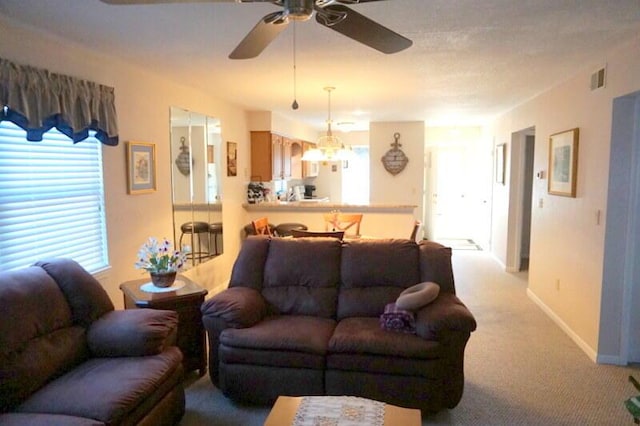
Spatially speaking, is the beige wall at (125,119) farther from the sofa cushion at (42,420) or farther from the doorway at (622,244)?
the doorway at (622,244)

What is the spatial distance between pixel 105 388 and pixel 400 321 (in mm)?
1714

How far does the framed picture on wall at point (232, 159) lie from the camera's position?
223 inches

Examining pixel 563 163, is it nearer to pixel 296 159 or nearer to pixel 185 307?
pixel 185 307

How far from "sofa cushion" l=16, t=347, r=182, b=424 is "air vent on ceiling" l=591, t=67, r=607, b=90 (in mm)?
3831

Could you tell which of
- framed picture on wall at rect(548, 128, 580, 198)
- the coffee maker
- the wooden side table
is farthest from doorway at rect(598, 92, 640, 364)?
the coffee maker

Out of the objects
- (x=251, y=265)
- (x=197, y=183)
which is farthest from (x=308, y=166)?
(x=251, y=265)

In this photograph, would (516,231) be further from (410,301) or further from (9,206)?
(9,206)

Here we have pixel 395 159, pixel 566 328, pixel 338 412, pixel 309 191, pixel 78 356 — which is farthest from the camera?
pixel 309 191

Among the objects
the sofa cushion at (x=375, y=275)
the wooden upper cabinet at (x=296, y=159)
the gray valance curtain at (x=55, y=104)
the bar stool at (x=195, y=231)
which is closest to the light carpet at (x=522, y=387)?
the sofa cushion at (x=375, y=275)

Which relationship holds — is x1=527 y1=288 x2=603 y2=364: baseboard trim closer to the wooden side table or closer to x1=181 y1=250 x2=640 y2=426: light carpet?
x1=181 y1=250 x2=640 y2=426: light carpet

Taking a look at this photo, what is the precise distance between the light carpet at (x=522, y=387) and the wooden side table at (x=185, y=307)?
174 millimetres

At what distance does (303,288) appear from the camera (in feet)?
10.7

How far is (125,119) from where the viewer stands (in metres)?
3.60

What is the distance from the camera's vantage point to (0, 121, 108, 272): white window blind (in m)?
2.63
